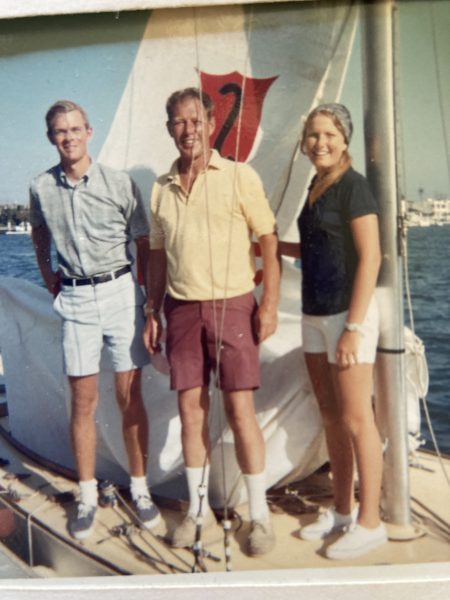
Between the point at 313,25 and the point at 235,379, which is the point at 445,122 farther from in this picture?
the point at 235,379

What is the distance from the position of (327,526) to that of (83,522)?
3.30 ft

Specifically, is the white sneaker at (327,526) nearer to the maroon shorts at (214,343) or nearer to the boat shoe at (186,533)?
the boat shoe at (186,533)

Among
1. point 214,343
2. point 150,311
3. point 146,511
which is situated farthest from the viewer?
point 146,511

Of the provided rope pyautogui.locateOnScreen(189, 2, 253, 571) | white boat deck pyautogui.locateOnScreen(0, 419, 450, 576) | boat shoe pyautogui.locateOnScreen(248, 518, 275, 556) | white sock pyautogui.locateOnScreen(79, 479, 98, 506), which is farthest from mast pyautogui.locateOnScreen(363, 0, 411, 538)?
white sock pyautogui.locateOnScreen(79, 479, 98, 506)

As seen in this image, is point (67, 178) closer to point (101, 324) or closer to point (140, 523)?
point (101, 324)

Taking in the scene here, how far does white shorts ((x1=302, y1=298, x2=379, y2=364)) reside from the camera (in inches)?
112

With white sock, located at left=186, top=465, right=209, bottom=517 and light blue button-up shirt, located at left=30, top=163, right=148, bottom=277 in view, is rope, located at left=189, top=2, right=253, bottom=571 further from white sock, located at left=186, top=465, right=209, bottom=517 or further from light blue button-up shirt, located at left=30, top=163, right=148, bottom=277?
light blue button-up shirt, located at left=30, top=163, right=148, bottom=277

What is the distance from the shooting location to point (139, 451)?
125 inches

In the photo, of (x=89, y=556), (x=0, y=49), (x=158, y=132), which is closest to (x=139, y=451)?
(x=89, y=556)

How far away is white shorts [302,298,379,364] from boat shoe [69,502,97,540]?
1170 mm

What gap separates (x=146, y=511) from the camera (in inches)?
125

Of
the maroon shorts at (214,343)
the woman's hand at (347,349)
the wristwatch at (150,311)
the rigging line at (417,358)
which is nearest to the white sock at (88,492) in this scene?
the maroon shorts at (214,343)

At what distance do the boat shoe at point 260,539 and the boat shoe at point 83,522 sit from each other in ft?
2.22

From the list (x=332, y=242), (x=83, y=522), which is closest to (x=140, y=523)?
(x=83, y=522)
